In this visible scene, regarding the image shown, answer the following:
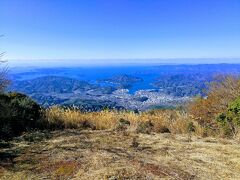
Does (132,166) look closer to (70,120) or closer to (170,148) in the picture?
(170,148)

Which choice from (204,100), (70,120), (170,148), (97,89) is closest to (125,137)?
(170,148)

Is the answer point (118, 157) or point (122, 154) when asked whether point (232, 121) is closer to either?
point (122, 154)

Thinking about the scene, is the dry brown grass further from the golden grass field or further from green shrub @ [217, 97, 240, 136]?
green shrub @ [217, 97, 240, 136]

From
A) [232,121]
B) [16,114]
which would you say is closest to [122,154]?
[232,121]

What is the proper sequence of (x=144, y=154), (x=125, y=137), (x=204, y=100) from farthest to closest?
(x=204, y=100) → (x=125, y=137) → (x=144, y=154)

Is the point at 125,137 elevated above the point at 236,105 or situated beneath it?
situated beneath

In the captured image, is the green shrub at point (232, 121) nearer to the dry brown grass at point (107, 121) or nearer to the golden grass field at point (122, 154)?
the golden grass field at point (122, 154)

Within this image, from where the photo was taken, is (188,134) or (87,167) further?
(188,134)
